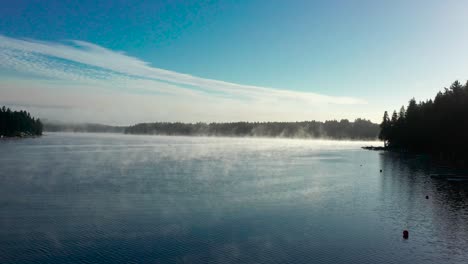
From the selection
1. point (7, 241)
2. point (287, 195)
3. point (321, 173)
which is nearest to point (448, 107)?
point (321, 173)

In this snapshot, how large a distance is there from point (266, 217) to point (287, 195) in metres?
17.1

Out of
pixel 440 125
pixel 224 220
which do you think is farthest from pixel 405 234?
pixel 440 125

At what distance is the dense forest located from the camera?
103938 millimetres

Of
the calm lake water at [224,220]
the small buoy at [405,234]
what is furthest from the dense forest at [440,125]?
the small buoy at [405,234]

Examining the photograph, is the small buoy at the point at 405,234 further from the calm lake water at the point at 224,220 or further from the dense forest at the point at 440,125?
the dense forest at the point at 440,125

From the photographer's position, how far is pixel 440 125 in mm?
115562

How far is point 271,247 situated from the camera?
36.2 meters

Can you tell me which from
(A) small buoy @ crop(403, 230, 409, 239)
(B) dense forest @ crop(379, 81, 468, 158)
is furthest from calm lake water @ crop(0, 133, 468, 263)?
(B) dense forest @ crop(379, 81, 468, 158)

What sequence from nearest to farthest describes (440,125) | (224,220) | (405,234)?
(405,234) → (224,220) → (440,125)

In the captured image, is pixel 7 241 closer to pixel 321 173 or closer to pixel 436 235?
pixel 436 235

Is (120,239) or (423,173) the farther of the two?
(423,173)

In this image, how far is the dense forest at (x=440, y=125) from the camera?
103938mm

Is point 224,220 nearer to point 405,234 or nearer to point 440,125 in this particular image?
point 405,234

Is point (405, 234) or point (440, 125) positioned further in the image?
point (440, 125)
